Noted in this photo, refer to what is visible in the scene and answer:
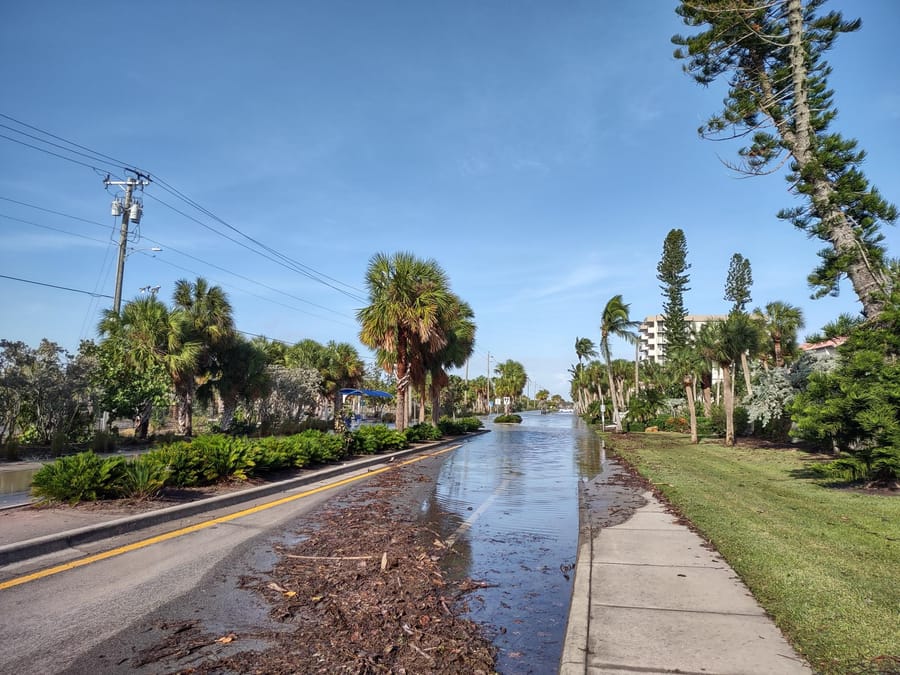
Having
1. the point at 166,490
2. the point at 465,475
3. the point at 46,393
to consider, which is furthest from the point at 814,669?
the point at 46,393

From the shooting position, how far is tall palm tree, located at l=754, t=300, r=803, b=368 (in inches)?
1387

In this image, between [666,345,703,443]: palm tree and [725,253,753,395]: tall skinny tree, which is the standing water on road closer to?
[666,345,703,443]: palm tree

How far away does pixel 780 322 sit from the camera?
35.8 m

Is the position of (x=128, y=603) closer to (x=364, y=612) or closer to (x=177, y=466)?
(x=364, y=612)

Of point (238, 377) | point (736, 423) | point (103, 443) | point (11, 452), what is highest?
point (238, 377)

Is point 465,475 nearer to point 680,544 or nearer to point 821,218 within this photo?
point 680,544

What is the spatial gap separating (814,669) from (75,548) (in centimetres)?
732

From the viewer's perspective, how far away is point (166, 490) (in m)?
9.54

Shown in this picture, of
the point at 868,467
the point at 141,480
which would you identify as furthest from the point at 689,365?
the point at 141,480

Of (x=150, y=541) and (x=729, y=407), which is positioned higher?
(x=729, y=407)

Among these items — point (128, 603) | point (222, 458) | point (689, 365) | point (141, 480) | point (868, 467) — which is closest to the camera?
point (128, 603)

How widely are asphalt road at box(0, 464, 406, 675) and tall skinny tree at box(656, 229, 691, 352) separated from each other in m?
64.3

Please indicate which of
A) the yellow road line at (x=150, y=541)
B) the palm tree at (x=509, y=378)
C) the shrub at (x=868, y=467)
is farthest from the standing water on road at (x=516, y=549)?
the palm tree at (x=509, y=378)

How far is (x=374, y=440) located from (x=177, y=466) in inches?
390
